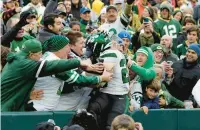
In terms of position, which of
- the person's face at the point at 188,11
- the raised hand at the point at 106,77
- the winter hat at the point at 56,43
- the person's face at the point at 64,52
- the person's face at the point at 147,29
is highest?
the winter hat at the point at 56,43

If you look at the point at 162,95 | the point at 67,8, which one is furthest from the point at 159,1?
the point at 162,95

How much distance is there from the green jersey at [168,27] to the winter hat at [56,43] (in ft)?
22.3

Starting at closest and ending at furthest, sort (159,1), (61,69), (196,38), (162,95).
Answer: (61,69) < (162,95) < (196,38) < (159,1)

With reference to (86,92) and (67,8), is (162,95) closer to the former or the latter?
(86,92)

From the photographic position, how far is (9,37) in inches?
452

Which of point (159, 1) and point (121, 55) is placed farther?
point (159, 1)

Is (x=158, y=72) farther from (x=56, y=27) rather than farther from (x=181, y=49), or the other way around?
(x=181, y=49)

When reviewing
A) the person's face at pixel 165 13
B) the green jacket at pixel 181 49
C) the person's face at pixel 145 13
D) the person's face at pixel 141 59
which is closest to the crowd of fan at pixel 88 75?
the person's face at pixel 141 59

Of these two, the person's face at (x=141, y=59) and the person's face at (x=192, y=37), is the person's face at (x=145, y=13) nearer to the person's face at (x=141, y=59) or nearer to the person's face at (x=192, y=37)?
the person's face at (x=192, y=37)

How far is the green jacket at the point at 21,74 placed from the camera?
9320 millimetres

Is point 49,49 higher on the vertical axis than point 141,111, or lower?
higher

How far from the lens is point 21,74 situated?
9414 mm

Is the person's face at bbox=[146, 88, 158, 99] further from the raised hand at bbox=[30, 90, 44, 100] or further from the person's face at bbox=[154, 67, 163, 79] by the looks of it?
the raised hand at bbox=[30, 90, 44, 100]

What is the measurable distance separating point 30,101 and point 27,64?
0.73 m
